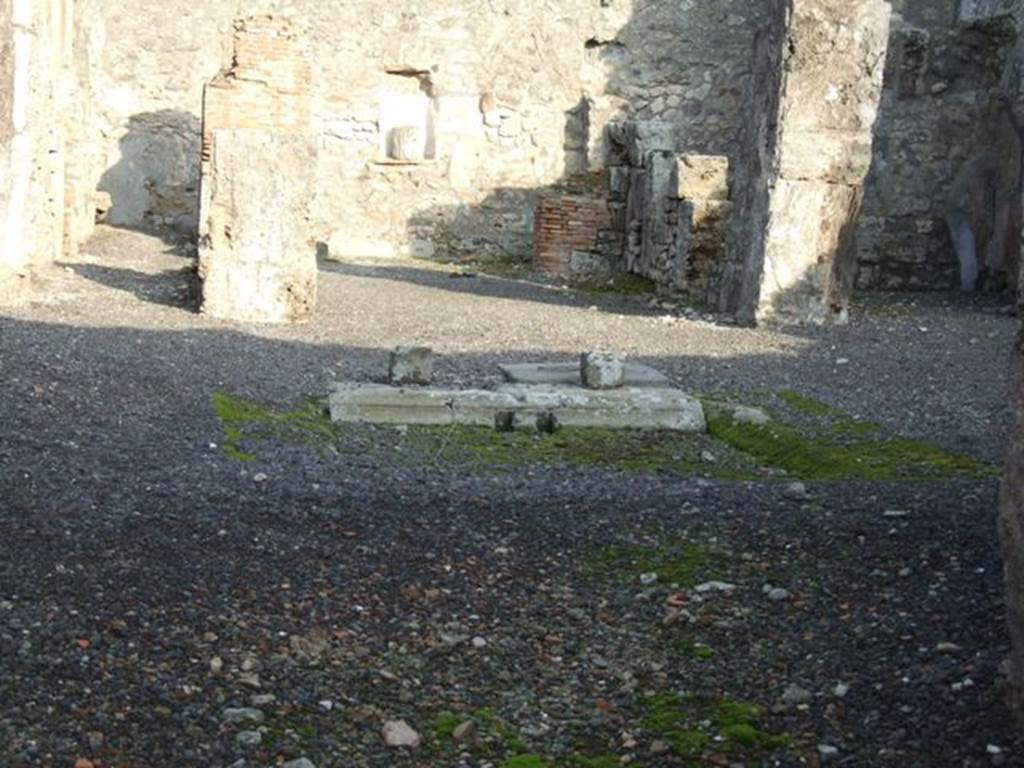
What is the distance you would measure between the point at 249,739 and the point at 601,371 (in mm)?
5003

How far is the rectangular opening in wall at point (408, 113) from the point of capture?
64.5 ft

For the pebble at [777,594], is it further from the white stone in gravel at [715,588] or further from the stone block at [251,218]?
the stone block at [251,218]

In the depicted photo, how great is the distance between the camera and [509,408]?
7801 mm

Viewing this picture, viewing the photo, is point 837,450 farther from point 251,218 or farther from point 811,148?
point 811,148

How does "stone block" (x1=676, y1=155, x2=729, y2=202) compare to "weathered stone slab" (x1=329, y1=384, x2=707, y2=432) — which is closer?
"weathered stone slab" (x1=329, y1=384, x2=707, y2=432)

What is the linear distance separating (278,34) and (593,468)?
6.25m

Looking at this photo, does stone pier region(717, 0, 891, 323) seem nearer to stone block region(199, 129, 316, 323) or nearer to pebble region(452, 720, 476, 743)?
stone block region(199, 129, 316, 323)

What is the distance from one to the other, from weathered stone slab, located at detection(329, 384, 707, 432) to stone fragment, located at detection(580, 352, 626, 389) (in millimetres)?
234

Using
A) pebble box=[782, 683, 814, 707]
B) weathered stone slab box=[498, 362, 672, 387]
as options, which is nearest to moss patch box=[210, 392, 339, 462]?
weathered stone slab box=[498, 362, 672, 387]

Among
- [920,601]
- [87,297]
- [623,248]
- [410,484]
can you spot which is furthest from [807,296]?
[920,601]

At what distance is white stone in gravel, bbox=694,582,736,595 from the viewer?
4742 millimetres

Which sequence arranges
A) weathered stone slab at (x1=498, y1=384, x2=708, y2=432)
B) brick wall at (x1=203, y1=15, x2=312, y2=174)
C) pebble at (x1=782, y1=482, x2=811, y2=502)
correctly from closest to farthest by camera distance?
pebble at (x1=782, y1=482, x2=811, y2=502), weathered stone slab at (x1=498, y1=384, x2=708, y2=432), brick wall at (x1=203, y1=15, x2=312, y2=174)

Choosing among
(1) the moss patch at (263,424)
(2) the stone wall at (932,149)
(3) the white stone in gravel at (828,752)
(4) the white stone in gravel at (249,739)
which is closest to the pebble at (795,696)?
(3) the white stone in gravel at (828,752)

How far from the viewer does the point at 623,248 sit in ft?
55.5
